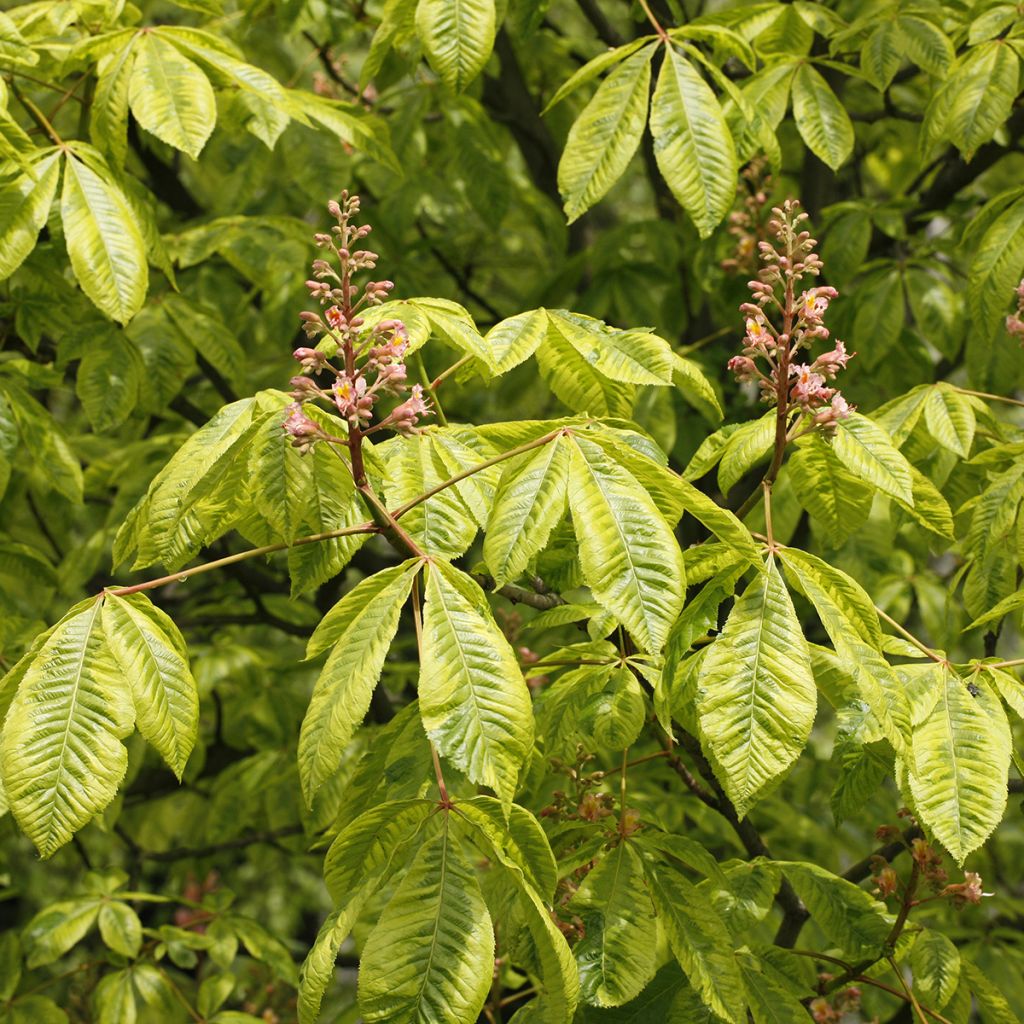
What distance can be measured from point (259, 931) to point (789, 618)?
7.09ft

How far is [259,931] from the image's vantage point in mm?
3180

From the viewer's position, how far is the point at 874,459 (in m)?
1.64

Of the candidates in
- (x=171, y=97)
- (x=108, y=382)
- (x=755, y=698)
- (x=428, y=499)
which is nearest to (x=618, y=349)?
(x=428, y=499)

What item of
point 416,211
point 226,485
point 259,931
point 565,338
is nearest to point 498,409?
point 416,211

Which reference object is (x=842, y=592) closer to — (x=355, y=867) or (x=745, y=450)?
(x=745, y=450)

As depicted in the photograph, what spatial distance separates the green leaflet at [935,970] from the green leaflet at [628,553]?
0.83 m

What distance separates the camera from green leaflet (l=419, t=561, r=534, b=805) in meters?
1.29

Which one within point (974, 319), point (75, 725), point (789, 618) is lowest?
point (974, 319)

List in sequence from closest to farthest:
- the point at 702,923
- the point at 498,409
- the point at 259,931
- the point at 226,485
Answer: the point at 226,485, the point at 702,923, the point at 259,931, the point at 498,409

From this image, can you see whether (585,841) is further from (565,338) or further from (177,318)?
(177,318)

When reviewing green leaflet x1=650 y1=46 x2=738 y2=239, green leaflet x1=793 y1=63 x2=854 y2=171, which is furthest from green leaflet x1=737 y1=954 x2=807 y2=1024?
→ green leaflet x1=793 y1=63 x2=854 y2=171

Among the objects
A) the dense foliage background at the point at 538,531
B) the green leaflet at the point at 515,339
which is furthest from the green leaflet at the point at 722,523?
the green leaflet at the point at 515,339

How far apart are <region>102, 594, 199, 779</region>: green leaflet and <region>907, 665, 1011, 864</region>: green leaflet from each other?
84 centimetres

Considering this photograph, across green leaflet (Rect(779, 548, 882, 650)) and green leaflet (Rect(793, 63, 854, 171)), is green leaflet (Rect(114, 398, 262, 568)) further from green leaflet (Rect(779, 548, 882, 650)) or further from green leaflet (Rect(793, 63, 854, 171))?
green leaflet (Rect(793, 63, 854, 171))
